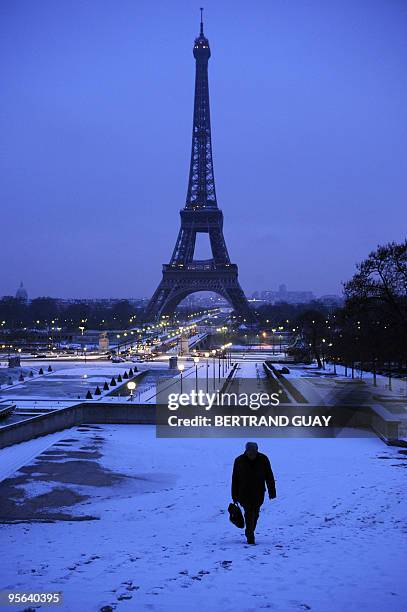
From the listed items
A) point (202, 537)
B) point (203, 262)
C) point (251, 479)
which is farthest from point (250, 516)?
point (203, 262)

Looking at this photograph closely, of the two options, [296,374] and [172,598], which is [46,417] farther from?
Answer: [296,374]

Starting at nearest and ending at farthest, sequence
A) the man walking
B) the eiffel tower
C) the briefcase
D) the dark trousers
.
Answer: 1. the man walking
2. the briefcase
3. the dark trousers
4. the eiffel tower

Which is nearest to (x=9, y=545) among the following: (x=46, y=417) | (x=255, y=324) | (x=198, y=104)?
(x=46, y=417)

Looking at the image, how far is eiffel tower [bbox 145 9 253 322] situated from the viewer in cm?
12450

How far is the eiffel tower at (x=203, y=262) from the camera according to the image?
124 metres

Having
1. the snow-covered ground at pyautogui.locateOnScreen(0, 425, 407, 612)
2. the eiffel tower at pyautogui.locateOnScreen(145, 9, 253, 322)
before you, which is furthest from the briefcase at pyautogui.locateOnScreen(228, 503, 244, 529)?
the eiffel tower at pyautogui.locateOnScreen(145, 9, 253, 322)

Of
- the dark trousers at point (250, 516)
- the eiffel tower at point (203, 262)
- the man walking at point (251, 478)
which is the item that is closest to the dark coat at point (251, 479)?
the man walking at point (251, 478)

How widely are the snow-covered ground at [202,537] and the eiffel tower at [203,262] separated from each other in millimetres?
105321

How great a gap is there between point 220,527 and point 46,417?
13.8 m

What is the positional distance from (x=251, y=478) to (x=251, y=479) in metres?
0.02

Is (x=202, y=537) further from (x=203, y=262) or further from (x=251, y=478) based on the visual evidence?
(x=203, y=262)

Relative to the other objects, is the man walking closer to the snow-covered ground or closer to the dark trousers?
the dark trousers

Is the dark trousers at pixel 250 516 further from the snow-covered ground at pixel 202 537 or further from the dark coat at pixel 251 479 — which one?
the snow-covered ground at pixel 202 537

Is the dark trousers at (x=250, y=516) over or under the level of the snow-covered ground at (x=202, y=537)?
over
